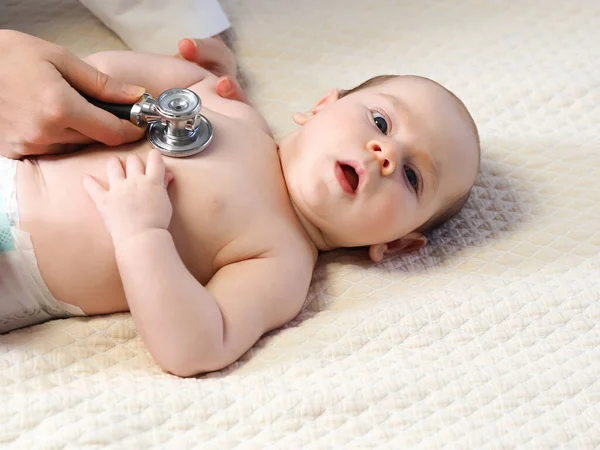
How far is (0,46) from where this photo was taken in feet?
3.56

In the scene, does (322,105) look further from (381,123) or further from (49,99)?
(49,99)

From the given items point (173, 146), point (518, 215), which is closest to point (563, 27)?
point (518, 215)

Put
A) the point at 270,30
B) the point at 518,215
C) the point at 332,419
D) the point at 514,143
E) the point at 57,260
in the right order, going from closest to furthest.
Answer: the point at 332,419
the point at 57,260
the point at 518,215
the point at 514,143
the point at 270,30

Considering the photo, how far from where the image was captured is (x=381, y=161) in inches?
44.6

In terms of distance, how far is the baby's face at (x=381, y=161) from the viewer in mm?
1143

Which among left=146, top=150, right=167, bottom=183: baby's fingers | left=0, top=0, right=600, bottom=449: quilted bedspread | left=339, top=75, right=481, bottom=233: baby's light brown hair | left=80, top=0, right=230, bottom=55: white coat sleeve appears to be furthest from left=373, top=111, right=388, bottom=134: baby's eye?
left=80, top=0, right=230, bottom=55: white coat sleeve

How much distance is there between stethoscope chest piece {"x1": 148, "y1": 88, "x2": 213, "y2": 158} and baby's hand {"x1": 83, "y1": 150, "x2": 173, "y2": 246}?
0.04 m

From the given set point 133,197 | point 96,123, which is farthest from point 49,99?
point 133,197

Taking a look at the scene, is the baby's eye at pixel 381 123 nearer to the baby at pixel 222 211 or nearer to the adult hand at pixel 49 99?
the baby at pixel 222 211

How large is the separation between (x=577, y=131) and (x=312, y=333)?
748 mm

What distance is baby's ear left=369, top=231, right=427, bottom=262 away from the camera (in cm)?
125

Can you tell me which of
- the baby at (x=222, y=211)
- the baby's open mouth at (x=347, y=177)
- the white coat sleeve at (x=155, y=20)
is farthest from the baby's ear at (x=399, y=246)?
the white coat sleeve at (x=155, y=20)

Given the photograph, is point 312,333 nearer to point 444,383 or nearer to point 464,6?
point 444,383

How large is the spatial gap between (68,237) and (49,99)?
7.5 inches
